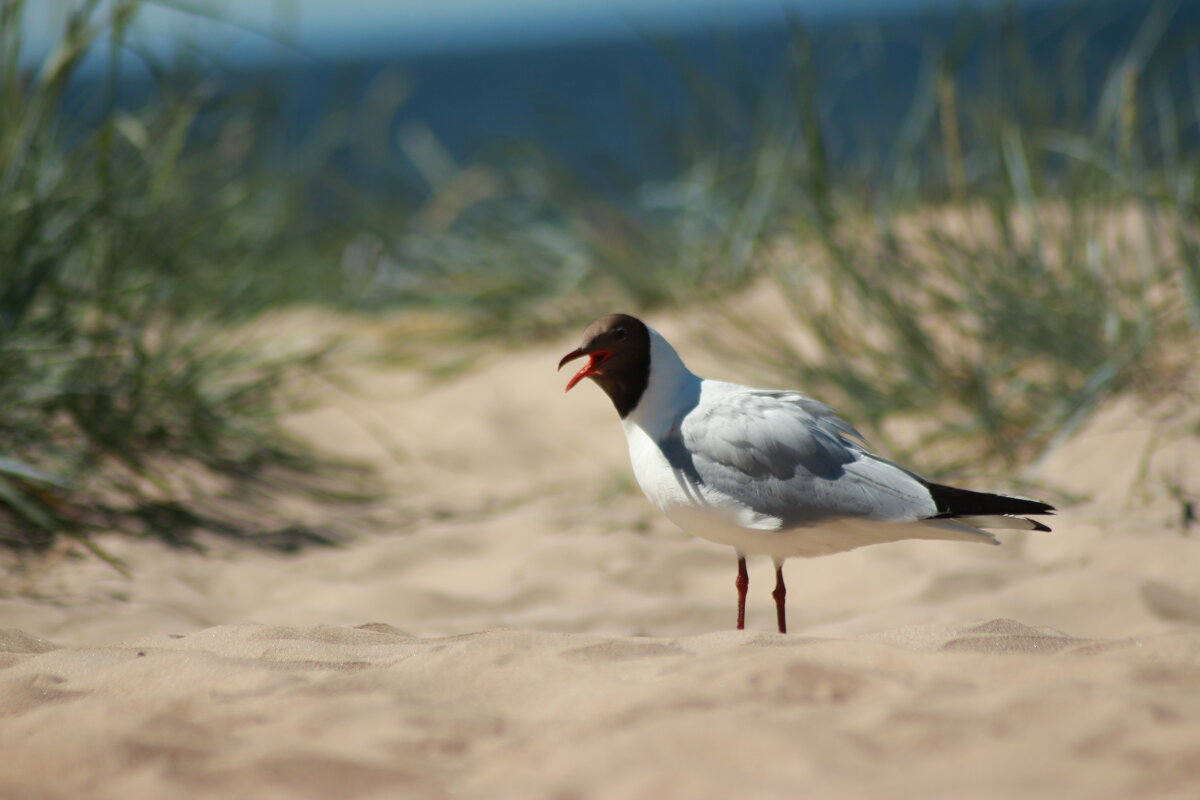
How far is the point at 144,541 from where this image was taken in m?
3.16

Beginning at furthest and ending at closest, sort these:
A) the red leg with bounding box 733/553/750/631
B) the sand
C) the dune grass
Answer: the dune grass, the red leg with bounding box 733/553/750/631, the sand

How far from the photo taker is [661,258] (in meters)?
5.31

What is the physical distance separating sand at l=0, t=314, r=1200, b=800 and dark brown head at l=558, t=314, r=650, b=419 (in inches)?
20.4

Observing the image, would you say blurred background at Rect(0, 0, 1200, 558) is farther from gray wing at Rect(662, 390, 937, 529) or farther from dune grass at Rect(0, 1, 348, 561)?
gray wing at Rect(662, 390, 937, 529)

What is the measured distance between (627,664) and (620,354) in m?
0.75

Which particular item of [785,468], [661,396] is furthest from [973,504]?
[661,396]

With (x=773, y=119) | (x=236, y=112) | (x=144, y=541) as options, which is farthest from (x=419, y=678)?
(x=236, y=112)

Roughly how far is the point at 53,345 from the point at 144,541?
0.58 meters

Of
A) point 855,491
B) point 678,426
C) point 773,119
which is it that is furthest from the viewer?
point 773,119

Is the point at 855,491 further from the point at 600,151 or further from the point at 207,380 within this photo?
the point at 600,151

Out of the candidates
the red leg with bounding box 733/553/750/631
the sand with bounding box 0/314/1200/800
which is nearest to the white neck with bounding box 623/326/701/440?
the red leg with bounding box 733/553/750/631

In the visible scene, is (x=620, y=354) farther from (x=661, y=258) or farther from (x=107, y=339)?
(x=661, y=258)

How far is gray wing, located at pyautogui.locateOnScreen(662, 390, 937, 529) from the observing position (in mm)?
2129

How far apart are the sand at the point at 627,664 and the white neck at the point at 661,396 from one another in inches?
17.0
